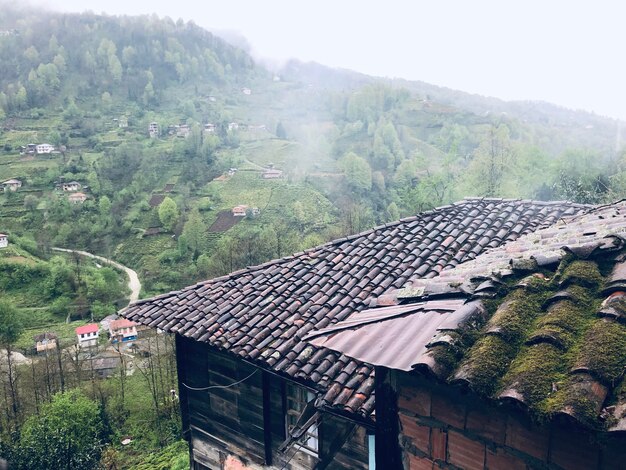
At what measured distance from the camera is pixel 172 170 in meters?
86.9

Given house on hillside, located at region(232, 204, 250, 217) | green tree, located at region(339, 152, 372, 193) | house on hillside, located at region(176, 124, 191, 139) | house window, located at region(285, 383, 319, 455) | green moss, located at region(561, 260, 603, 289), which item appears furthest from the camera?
house on hillside, located at region(176, 124, 191, 139)

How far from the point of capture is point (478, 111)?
104 metres

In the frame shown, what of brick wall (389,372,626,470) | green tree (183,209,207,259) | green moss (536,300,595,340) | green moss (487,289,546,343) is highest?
green moss (536,300,595,340)

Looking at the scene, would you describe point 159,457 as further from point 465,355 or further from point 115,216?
point 115,216

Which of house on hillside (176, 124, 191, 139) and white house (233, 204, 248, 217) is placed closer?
white house (233, 204, 248, 217)

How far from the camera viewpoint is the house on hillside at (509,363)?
2016mm

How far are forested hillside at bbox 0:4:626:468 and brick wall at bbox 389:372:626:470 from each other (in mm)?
20765

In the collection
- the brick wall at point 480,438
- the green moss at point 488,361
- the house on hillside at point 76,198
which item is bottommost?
the house on hillside at point 76,198

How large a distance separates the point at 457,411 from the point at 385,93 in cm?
11864

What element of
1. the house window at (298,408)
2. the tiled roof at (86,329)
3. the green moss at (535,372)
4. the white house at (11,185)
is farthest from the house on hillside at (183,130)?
the green moss at (535,372)

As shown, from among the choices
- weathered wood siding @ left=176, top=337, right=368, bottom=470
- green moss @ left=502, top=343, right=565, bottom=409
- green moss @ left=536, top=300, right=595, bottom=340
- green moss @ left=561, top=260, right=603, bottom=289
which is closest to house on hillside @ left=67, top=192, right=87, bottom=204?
weathered wood siding @ left=176, top=337, right=368, bottom=470

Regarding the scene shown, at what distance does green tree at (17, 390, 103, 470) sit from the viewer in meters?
22.0

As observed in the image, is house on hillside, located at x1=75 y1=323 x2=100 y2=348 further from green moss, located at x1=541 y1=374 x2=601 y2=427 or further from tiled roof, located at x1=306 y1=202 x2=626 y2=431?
green moss, located at x1=541 y1=374 x2=601 y2=427

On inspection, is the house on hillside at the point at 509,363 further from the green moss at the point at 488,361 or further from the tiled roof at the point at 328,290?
the tiled roof at the point at 328,290
